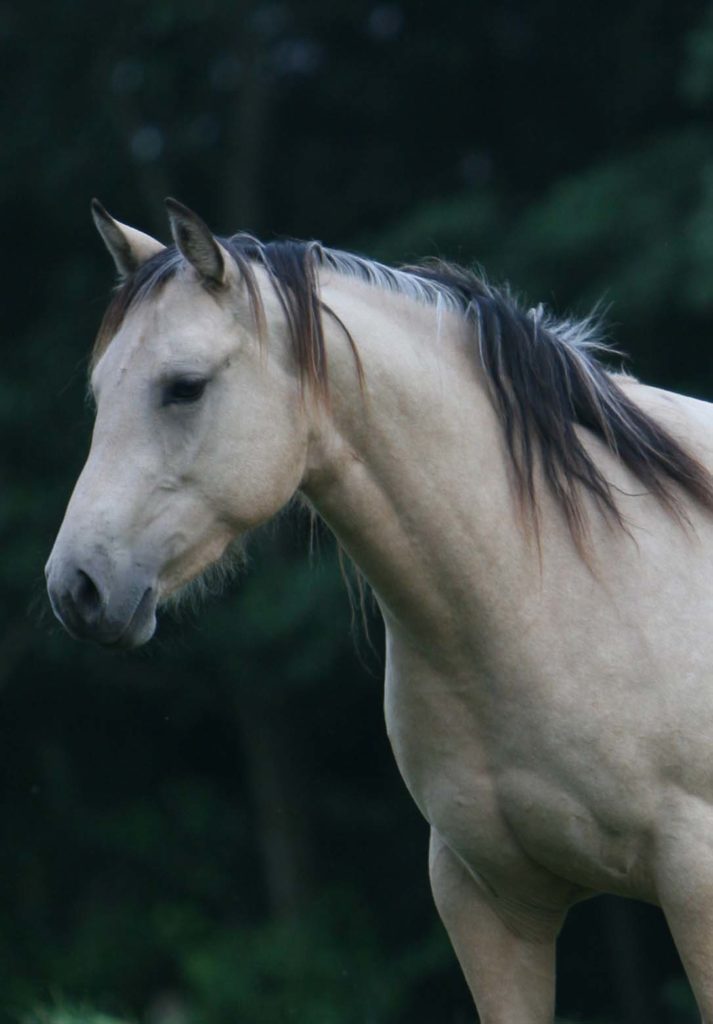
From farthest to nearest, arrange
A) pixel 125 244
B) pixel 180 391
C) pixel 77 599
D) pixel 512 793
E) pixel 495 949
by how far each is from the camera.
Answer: pixel 495 949, pixel 125 244, pixel 512 793, pixel 180 391, pixel 77 599

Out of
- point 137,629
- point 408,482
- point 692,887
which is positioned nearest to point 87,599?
point 137,629

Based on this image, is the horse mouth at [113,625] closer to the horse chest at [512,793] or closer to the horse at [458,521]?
the horse at [458,521]

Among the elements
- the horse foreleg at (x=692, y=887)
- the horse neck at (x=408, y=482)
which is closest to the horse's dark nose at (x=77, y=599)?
the horse neck at (x=408, y=482)

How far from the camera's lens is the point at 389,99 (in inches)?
427

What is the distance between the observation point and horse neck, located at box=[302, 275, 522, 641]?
2934 millimetres

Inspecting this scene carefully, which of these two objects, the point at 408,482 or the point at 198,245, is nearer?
the point at 198,245

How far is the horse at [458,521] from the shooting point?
2.78 metres

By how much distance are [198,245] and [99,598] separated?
657 millimetres

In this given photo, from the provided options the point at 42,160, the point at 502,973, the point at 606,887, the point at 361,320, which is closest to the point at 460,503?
the point at 361,320

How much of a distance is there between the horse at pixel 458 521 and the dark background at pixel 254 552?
19.4ft

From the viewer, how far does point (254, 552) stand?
8977mm

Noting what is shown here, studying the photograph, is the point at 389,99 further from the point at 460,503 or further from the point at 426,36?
the point at 460,503

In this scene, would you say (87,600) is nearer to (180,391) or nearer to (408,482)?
(180,391)

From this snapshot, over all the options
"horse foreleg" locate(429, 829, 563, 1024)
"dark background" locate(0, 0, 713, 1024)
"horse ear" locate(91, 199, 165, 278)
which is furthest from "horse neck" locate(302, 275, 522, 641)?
"dark background" locate(0, 0, 713, 1024)
